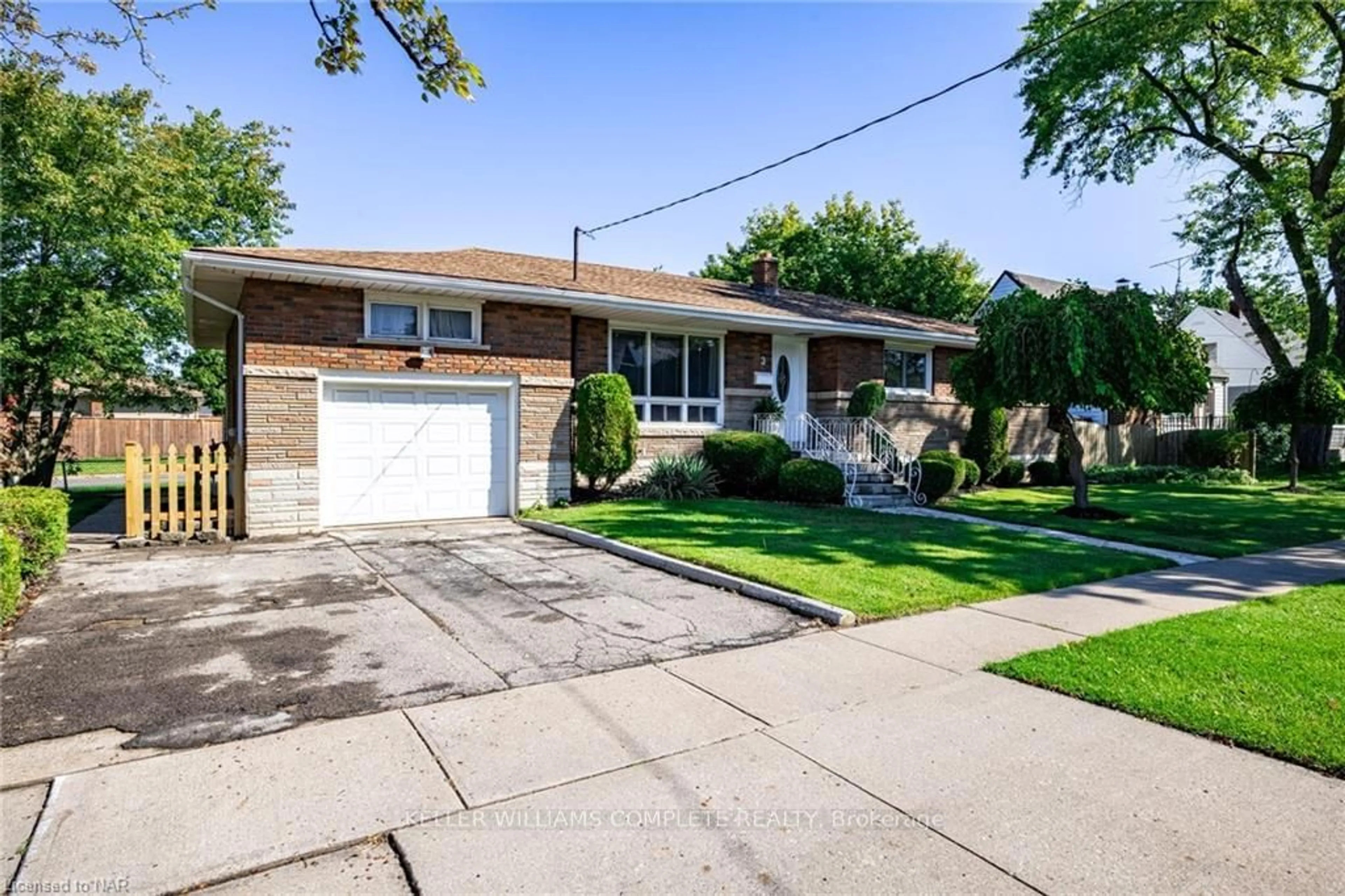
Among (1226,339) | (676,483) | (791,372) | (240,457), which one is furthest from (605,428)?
(1226,339)

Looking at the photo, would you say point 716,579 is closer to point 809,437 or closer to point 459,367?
point 459,367

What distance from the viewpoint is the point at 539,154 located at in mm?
12328

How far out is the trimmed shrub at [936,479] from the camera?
1396 centimetres

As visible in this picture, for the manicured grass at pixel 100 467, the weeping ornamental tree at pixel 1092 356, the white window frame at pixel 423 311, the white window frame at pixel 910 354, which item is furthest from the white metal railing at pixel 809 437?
the manicured grass at pixel 100 467

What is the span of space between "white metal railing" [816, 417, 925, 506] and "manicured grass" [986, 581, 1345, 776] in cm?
834

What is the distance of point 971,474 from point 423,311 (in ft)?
37.6

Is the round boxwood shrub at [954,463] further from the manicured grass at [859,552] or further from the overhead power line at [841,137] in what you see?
the overhead power line at [841,137]

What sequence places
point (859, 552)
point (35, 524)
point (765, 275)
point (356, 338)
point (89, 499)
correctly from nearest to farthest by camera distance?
point (35, 524) → point (859, 552) → point (356, 338) → point (89, 499) → point (765, 275)

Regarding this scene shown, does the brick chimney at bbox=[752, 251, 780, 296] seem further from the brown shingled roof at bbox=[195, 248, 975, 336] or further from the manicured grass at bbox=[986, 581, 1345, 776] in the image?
the manicured grass at bbox=[986, 581, 1345, 776]

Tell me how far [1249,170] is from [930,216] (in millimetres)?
10515

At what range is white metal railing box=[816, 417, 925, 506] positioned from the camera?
575 inches

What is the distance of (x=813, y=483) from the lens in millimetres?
13109

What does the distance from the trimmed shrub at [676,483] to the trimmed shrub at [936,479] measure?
4.08m

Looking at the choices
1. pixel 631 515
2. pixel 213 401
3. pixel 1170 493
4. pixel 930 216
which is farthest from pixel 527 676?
pixel 930 216
